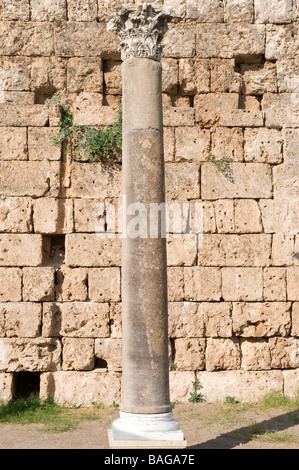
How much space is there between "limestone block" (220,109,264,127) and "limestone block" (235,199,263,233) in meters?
1.32

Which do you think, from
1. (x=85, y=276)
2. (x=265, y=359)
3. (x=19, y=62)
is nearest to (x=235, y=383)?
(x=265, y=359)

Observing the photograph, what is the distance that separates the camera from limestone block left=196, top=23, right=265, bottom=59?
9.98m

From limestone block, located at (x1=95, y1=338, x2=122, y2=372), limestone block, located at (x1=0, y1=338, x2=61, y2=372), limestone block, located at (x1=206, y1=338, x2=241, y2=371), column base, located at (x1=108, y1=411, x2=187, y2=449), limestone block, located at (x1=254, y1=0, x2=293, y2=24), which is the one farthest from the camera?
limestone block, located at (x1=254, y1=0, x2=293, y2=24)

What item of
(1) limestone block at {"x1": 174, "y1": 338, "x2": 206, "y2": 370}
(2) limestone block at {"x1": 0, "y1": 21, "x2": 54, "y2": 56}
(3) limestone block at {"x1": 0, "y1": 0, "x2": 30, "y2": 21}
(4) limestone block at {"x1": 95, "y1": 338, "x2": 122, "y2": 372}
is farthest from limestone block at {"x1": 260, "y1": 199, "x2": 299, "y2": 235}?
(3) limestone block at {"x1": 0, "y1": 0, "x2": 30, "y2": 21}

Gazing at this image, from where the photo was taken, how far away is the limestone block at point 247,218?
31.4 ft

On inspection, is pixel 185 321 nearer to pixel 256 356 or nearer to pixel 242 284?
pixel 242 284

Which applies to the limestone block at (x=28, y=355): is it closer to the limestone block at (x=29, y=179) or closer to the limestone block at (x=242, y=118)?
the limestone block at (x=29, y=179)

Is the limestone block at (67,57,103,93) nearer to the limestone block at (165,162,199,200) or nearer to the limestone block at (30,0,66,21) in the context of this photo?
the limestone block at (30,0,66,21)

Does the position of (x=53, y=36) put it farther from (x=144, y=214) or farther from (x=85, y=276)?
(x=144, y=214)

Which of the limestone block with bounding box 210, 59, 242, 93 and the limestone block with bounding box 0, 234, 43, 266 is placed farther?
the limestone block with bounding box 210, 59, 242, 93

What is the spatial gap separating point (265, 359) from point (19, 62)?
6334mm

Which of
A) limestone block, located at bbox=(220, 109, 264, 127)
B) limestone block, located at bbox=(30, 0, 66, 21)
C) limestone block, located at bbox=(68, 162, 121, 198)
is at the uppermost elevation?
limestone block, located at bbox=(30, 0, 66, 21)

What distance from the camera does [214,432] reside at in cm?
748

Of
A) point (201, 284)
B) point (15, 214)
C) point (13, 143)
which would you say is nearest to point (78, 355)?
point (201, 284)
